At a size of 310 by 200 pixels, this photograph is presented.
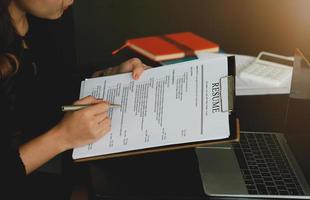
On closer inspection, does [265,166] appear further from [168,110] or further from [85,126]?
[85,126]

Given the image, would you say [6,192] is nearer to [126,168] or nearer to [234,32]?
Result: [126,168]

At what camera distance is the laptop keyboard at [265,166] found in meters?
0.91

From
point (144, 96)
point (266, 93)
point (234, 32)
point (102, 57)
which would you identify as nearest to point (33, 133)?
point (144, 96)

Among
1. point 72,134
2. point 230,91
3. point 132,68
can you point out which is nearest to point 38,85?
point 132,68

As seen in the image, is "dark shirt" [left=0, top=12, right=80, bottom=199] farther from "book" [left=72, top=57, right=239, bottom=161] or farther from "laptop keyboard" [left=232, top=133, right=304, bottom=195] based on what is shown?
"laptop keyboard" [left=232, top=133, right=304, bottom=195]

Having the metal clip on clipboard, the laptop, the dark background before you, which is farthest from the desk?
the dark background

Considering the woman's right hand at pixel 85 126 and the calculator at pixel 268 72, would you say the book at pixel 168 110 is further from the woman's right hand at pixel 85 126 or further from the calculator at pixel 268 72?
the calculator at pixel 268 72

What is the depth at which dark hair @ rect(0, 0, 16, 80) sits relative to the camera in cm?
125

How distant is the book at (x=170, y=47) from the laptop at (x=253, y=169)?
0.53 meters

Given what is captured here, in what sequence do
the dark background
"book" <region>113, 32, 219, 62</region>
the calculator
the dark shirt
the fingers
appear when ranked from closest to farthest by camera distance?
the fingers, the dark shirt, the calculator, "book" <region>113, 32, 219, 62</region>, the dark background

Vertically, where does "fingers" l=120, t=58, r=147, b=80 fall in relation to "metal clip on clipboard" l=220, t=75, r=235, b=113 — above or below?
below

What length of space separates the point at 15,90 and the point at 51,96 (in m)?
0.12

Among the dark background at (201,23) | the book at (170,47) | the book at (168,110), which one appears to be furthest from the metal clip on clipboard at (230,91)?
the dark background at (201,23)

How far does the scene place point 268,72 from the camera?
57.2 inches
